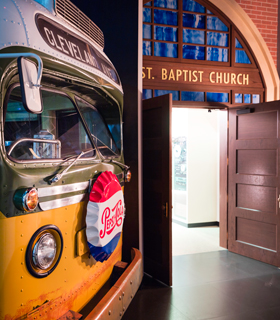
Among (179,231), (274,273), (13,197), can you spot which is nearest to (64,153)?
(13,197)

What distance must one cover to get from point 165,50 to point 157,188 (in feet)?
8.00

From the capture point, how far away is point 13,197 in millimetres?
1500

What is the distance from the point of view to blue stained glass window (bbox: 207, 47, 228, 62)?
5.11m

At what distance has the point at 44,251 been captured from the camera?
167cm

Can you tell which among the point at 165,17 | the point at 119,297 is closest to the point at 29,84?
the point at 119,297

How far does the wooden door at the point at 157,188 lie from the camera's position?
148 inches

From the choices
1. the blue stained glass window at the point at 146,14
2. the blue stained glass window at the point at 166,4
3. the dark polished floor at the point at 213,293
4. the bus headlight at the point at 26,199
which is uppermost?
the blue stained glass window at the point at 166,4

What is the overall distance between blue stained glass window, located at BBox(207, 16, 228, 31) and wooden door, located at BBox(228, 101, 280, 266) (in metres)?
1.50

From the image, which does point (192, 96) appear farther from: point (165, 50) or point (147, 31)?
point (147, 31)

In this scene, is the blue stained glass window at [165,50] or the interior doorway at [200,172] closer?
the blue stained glass window at [165,50]

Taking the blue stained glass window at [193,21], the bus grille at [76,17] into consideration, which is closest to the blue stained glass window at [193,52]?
the blue stained glass window at [193,21]

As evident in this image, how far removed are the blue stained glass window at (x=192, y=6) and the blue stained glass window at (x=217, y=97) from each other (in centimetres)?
146

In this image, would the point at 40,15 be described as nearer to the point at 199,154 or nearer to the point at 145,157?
the point at 145,157

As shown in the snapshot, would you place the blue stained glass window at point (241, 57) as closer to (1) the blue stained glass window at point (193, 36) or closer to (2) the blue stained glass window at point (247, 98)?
(2) the blue stained glass window at point (247, 98)
